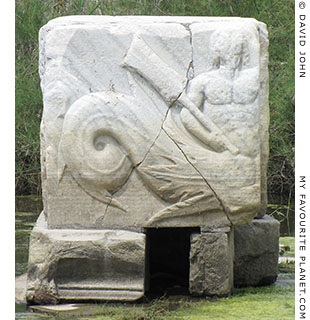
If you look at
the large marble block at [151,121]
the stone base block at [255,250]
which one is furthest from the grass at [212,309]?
the large marble block at [151,121]

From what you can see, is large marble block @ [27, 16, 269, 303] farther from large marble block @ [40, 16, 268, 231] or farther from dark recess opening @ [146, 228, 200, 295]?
dark recess opening @ [146, 228, 200, 295]

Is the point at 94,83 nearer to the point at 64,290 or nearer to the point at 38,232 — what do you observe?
the point at 38,232

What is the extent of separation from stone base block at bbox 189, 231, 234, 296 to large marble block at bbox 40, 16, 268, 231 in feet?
0.41

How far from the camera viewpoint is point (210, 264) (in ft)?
12.2

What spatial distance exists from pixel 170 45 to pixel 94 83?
1.42 feet

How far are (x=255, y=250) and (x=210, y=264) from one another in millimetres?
449

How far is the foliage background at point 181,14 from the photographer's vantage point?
6.96 meters

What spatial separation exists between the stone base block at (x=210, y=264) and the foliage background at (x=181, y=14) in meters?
3.29

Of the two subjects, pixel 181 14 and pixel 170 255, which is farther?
pixel 181 14

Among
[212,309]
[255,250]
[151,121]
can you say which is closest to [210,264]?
[212,309]

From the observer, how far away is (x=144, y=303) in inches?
144

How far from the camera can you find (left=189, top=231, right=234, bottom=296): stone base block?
3.70m

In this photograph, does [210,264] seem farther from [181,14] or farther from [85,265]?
[181,14]
